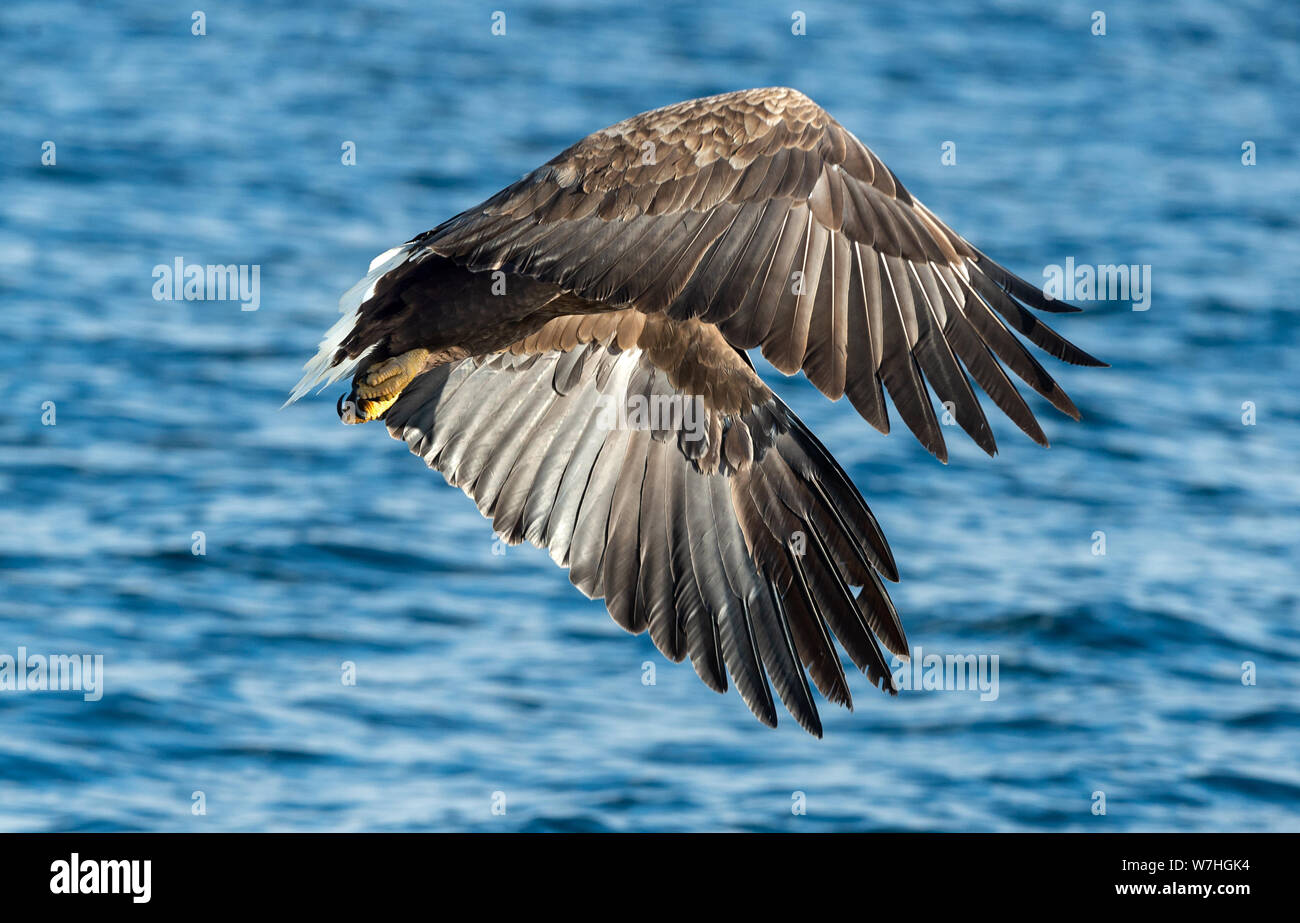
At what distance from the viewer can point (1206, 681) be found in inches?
516

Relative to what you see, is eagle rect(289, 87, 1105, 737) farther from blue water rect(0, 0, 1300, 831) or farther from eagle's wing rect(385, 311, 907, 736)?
blue water rect(0, 0, 1300, 831)

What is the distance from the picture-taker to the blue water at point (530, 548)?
39.4 feet

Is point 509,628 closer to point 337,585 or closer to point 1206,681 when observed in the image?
point 337,585

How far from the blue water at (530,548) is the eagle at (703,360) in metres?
4.69

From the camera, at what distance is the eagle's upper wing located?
5.13 metres

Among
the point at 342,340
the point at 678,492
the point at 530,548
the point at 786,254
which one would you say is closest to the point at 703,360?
the point at 678,492

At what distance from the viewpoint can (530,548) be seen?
50.4 ft

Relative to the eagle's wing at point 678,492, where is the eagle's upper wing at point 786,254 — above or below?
above

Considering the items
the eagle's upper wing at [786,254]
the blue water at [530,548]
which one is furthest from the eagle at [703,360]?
the blue water at [530,548]

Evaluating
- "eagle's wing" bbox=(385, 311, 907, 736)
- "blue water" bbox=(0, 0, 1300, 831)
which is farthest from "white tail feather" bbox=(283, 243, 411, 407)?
"blue water" bbox=(0, 0, 1300, 831)

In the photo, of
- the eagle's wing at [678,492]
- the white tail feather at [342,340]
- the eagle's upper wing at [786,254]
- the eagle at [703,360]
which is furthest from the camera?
the white tail feather at [342,340]

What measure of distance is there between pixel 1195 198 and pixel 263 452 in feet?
34.9

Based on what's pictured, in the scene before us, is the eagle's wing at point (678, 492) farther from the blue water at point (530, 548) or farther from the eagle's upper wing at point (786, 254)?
the blue water at point (530, 548)

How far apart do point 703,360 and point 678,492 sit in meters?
0.52
